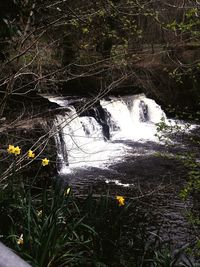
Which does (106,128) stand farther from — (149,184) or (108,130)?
(149,184)

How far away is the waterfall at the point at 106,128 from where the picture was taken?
11.4 meters

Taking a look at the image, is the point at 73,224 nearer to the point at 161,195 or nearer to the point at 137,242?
the point at 137,242

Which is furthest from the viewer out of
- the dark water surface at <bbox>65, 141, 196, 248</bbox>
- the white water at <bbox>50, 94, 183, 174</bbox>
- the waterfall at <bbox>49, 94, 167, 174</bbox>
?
the waterfall at <bbox>49, 94, 167, 174</bbox>

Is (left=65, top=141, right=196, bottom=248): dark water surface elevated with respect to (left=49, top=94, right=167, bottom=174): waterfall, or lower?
lower

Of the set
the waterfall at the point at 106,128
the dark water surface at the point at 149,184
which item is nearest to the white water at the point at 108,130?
the waterfall at the point at 106,128

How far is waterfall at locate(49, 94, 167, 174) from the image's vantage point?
11.4 meters

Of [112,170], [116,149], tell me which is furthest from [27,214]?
[116,149]

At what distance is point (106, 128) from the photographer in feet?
46.4

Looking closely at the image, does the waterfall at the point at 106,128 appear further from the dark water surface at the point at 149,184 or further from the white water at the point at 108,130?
the dark water surface at the point at 149,184

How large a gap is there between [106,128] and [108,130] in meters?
0.11

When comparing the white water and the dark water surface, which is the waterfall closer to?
the white water

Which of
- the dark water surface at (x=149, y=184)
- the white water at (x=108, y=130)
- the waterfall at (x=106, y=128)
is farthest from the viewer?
the waterfall at (x=106, y=128)

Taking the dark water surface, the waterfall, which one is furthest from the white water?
the dark water surface

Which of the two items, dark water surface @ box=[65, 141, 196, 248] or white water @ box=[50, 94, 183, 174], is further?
white water @ box=[50, 94, 183, 174]
